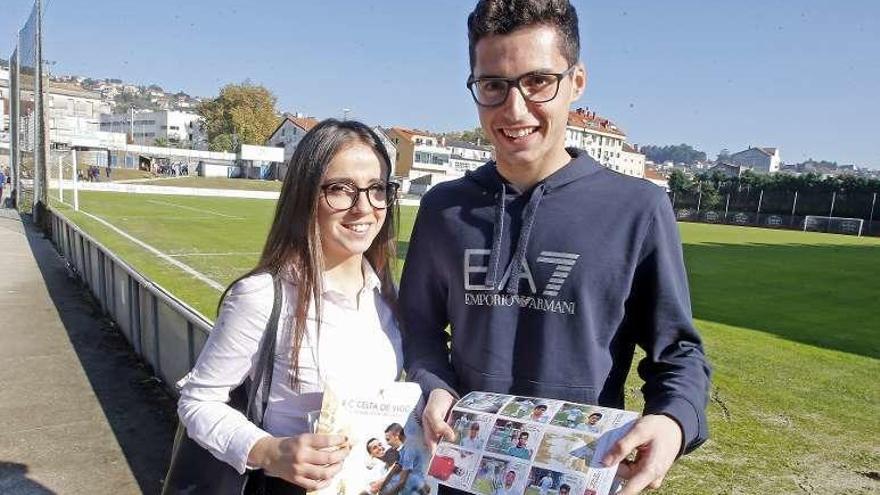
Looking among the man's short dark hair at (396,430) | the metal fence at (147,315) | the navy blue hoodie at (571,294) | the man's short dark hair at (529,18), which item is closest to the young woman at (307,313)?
the man's short dark hair at (396,430)

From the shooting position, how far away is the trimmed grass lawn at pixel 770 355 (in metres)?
4.68

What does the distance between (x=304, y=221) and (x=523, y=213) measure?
663mm

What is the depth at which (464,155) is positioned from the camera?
313ft

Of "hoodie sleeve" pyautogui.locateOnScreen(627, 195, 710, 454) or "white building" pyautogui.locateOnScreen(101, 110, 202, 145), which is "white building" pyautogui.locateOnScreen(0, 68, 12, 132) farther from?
"hoodie sleeve" pyautogui.locateOnScreen(627, 195, 710, 454)

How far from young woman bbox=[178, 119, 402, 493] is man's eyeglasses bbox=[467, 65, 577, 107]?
46 cm

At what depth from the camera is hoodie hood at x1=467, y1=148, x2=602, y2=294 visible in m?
1.69

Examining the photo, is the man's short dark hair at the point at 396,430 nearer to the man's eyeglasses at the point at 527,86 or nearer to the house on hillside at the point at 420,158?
the man's eyeglasses at the point at 527,86

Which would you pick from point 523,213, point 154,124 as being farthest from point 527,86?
point 154,124

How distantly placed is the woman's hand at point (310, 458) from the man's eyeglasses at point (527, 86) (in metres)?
0.95

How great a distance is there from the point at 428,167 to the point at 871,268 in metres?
65.2

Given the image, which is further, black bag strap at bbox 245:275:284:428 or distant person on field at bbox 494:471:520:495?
black bag strap at bbox 245:275:284:428

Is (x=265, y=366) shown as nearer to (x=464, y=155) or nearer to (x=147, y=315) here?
(x=147, y=315)

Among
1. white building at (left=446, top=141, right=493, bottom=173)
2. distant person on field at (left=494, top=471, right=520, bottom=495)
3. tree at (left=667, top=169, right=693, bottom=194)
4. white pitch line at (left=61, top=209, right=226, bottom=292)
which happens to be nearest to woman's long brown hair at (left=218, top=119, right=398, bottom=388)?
distant person on field at (left=494, top=471, right=520, bottom=495)

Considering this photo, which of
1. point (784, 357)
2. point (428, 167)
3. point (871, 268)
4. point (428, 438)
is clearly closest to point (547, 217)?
point (428, 438)
